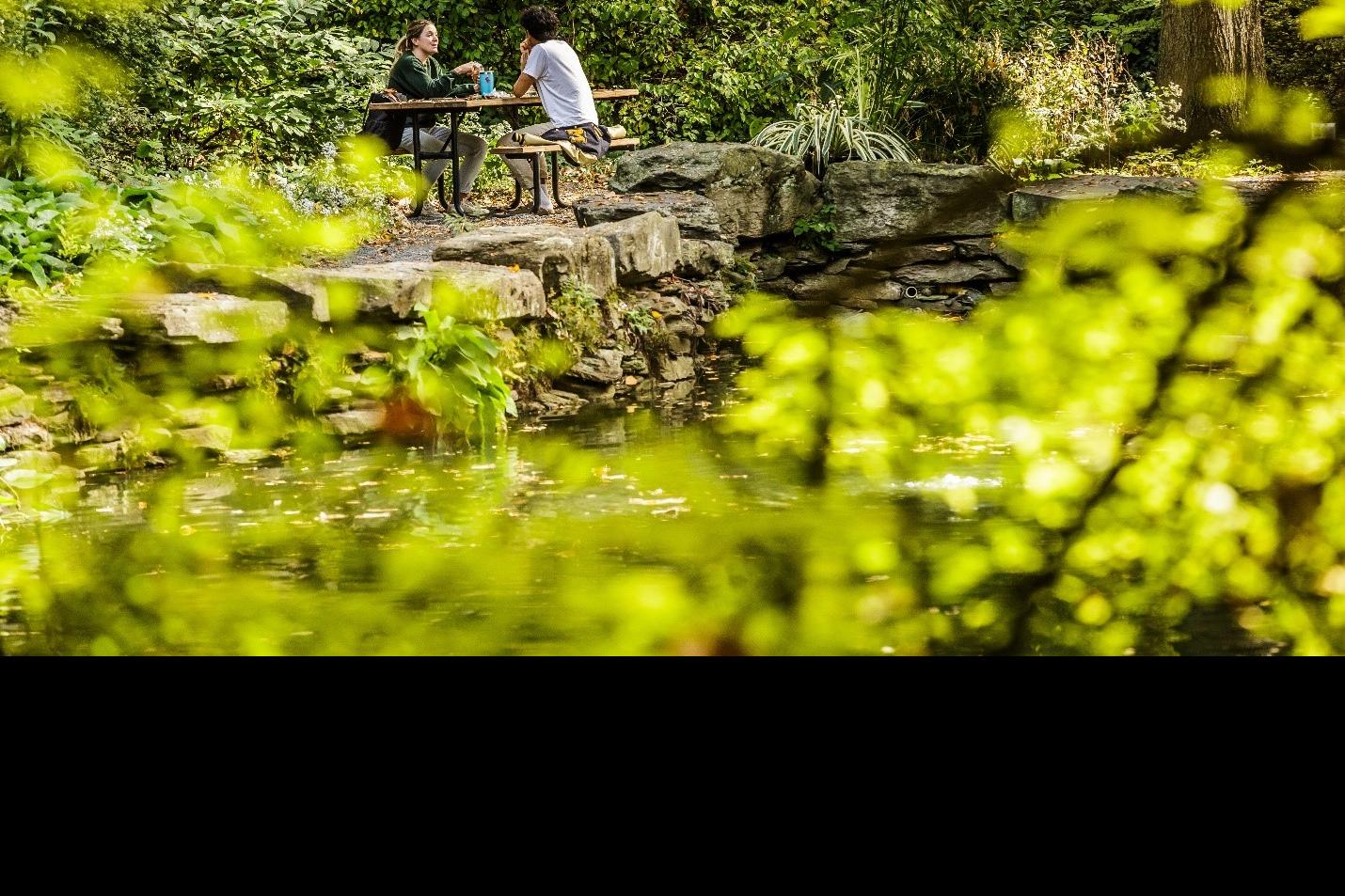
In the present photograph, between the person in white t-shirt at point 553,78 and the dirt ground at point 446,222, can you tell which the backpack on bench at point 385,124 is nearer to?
the dirt ground at point 446,222

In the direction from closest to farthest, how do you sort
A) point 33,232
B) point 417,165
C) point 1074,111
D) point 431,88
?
point 33,232
point 431,88
point 417,165
point 1074,111

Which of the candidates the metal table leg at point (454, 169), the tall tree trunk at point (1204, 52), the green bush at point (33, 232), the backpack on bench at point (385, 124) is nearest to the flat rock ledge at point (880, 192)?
the tall tree trunk at point (1204, 52)

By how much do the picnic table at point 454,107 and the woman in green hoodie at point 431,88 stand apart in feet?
0.21

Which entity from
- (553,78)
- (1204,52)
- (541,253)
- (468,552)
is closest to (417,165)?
(553,78)

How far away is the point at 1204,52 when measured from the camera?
731cm

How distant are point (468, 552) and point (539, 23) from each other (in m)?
4.12

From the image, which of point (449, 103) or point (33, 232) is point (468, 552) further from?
point (449, 103)

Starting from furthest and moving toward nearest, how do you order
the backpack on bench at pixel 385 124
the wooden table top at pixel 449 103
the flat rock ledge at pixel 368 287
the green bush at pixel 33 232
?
1. the backpack on bench at pixel 385 124
2. the wooden table top at pixel 449 103
3. the flat rock ledge at pixel 368 287
4. the green bush at pixel 33 232

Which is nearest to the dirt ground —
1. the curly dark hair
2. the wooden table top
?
the wooden table top

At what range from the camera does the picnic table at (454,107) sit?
6.54m

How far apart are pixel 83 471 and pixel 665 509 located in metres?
1.85

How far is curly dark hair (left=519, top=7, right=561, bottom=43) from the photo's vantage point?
683 cm
